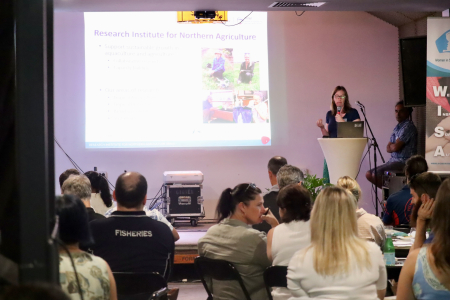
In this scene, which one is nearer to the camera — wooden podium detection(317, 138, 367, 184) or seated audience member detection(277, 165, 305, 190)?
seated audience member detection(277, 165, 305, 190)

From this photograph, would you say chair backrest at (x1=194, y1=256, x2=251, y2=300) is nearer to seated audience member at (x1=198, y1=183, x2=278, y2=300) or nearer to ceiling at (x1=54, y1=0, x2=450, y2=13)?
seated audience member at (x1=198, y1=183, x2=278, y2=300)

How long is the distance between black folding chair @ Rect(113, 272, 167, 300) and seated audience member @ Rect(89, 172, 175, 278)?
0.17 metres

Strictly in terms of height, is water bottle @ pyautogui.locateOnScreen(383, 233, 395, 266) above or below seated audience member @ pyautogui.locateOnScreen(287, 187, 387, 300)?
below

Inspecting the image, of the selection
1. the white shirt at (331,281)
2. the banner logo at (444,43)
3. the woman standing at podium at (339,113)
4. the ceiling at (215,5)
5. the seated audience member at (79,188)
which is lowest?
the white shirt at (331,281)

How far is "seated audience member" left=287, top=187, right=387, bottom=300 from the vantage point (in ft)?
7.17

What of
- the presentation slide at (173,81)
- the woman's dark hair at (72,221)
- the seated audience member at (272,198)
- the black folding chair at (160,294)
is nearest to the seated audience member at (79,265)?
the woman's dark hair at (72,221)

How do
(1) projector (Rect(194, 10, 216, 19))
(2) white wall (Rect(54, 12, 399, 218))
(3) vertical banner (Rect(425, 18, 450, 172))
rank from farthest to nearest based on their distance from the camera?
1. (2) white wall (Rect(54, 12, 399, 218))
2. (1) projector (Rect(194, 10, 216, 19))
3. (3) vertical banner (Rect(425, 18, 450, 172))

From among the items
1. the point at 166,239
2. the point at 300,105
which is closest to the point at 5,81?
the point at 166,239

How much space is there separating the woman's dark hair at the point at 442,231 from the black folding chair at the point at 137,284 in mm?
1427

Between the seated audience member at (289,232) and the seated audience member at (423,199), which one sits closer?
the seated audience member at (289,232)

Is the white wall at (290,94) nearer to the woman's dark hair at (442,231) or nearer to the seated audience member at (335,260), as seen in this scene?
the seated audience member at (335,260)

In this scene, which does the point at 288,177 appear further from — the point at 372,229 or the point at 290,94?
the point at 290,94

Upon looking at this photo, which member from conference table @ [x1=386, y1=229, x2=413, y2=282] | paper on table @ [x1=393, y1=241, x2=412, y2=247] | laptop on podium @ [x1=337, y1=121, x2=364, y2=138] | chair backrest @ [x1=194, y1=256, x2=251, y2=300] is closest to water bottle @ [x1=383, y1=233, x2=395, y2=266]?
conference table @ [x1=386, y1=229, x2=413, y2=282]

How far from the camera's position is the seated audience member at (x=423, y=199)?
322 cm
